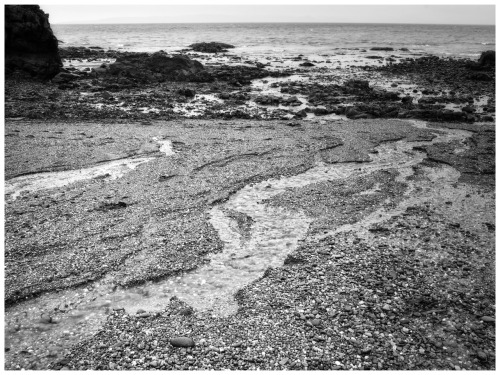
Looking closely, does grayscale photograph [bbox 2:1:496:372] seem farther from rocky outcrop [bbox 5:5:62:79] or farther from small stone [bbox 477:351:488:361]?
rocky outcrop [bbox 5:5:62:79]

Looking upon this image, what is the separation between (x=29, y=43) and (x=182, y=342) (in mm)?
29661

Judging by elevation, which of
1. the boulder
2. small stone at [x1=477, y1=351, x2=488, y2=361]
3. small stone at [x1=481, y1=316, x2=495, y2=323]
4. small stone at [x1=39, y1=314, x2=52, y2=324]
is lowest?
small stone at [x1=39, y1=314, x2=52, y2=324]

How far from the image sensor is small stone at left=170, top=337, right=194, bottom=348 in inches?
201

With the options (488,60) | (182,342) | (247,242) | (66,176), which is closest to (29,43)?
(66,176)

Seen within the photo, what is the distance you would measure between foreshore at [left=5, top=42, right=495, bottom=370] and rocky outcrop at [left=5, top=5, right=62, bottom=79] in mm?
10587

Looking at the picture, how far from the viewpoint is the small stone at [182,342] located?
5.09 m

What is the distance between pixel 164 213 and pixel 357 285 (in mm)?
4763

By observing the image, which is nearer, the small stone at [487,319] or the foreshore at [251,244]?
the foreshore at [251,244]

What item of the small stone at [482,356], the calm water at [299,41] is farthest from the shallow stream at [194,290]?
the calm water at [299,41]

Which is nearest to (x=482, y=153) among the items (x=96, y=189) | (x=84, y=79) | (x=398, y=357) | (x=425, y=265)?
(x=425, y=265)

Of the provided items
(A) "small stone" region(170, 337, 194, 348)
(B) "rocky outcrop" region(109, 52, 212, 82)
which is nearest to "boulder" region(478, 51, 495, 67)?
(B) "rocky outcrop" region(109, 52, 212, 82)

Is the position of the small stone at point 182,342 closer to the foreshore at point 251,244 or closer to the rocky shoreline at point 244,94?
the foreshore at point 251,244

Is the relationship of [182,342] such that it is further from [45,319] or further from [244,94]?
[244,94]

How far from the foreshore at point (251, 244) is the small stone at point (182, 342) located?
3cm
